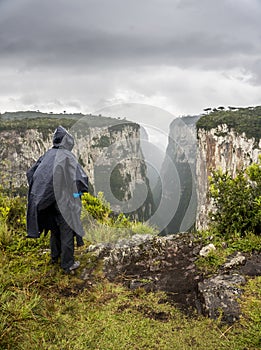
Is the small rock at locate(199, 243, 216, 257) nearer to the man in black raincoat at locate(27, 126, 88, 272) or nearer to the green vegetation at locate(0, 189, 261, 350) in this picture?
the green vegetation at locate(0, 189, 261, 350)

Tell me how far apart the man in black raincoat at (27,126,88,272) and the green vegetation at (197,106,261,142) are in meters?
34.7

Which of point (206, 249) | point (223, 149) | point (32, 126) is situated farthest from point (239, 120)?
point (32, 126)

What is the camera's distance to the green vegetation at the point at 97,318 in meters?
2.96

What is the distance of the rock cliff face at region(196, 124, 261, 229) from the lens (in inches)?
1436

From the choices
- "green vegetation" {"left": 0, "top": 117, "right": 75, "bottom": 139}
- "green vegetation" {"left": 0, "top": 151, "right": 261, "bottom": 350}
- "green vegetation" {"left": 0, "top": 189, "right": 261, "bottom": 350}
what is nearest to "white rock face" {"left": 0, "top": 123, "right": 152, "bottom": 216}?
"green vegetation" {"left": 0, "top": 151, "right": 261, "bottom": 350}

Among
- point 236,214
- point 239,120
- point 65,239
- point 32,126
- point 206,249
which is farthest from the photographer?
point 32,126

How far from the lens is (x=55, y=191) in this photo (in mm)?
4348

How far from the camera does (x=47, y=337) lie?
10.2 feet

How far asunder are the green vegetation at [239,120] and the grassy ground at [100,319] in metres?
35.2

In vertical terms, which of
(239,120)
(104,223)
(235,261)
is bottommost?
(235,261)

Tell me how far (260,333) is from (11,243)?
12.1ft

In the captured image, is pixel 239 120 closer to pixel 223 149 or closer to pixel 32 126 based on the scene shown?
pixel 223 149

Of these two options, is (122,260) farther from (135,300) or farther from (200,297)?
(200,297)

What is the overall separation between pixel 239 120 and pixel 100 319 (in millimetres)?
41294
